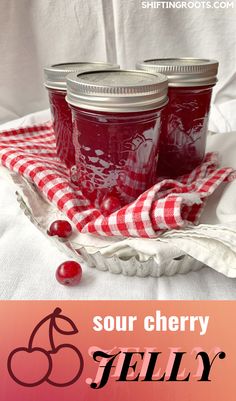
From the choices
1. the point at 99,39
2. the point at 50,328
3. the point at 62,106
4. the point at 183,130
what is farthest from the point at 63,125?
the point at 99,39

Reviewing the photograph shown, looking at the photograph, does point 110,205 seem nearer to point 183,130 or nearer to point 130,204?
point 130,204

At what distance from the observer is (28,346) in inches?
16.5

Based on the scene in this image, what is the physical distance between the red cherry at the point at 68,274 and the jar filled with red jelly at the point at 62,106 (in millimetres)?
232

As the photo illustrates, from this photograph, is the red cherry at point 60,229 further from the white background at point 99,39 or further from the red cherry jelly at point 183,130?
the white background at point 99,39

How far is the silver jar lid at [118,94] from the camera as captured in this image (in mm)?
511

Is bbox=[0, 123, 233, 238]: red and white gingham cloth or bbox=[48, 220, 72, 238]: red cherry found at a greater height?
bbox=[0, 123, 233, 238]: red and white gingham cloth

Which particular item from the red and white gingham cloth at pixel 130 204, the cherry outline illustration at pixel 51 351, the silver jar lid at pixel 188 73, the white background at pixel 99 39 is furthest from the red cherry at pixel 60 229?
the white background at pixel 99 39

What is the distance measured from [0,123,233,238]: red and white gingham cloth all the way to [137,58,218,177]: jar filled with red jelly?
0.03 metres

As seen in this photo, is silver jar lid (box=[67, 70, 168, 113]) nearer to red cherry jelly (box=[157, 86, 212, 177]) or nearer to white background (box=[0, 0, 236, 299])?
red cherry jelly (box=[157, 86, 212, 177])

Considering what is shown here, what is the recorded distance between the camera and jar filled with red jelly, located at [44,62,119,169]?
662 millimetres

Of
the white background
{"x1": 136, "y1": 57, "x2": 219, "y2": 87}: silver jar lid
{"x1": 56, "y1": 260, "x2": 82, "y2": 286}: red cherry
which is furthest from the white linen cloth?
the white background

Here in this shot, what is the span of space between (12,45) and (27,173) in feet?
1.84

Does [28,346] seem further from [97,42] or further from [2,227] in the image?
[97,42]

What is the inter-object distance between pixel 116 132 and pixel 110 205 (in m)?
0.09
